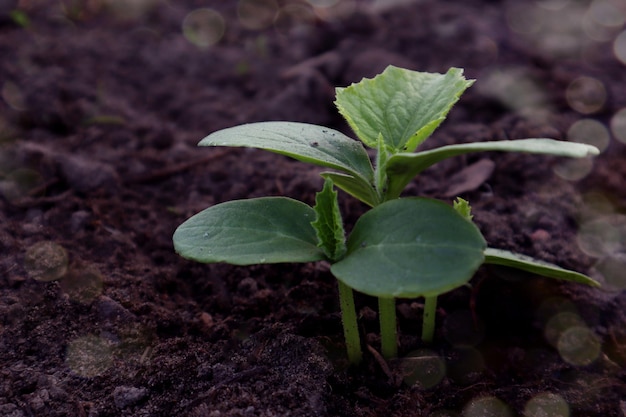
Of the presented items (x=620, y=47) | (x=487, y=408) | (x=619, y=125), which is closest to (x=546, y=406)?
(x=487, y=408)

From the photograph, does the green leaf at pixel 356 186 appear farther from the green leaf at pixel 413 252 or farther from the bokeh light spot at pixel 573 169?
the bokeh light spot at pixel 573 169

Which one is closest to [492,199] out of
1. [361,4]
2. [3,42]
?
[361,4]

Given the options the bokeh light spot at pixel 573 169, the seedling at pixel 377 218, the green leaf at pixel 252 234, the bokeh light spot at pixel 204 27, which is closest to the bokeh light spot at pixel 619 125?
the bokeh light spot at pixel 573 169

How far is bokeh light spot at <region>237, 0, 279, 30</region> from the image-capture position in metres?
4.12

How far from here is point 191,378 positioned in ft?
5.68

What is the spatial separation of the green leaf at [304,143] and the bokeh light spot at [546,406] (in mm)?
762

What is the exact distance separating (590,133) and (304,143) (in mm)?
1971

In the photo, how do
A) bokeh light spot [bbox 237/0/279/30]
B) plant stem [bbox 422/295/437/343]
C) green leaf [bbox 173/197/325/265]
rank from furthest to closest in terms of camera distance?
bokeh light spot [bbox 237/0/279/30], plant stem [bbox 422/295/437/343], green leaf [bbox 173/197/325/265]

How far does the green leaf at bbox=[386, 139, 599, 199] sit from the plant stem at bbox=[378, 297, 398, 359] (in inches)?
11.4

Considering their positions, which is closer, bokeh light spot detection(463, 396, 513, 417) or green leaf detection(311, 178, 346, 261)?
green leaf detection(311, 178, 346, 261)

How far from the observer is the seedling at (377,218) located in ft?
4.23

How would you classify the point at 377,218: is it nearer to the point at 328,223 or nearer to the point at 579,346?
the point at 328,223

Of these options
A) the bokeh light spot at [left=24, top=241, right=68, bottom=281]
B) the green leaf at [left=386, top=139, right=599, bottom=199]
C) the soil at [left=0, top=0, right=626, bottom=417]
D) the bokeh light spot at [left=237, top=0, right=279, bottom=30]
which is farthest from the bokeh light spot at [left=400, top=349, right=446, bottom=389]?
the bokeh light spot at [left=237, top=0, right=279, bottom=30]

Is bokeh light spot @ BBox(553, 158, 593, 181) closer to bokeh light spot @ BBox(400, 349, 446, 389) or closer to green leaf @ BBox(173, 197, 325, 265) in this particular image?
bokeh light spot @ BBox(400, 349, 446, 389)
